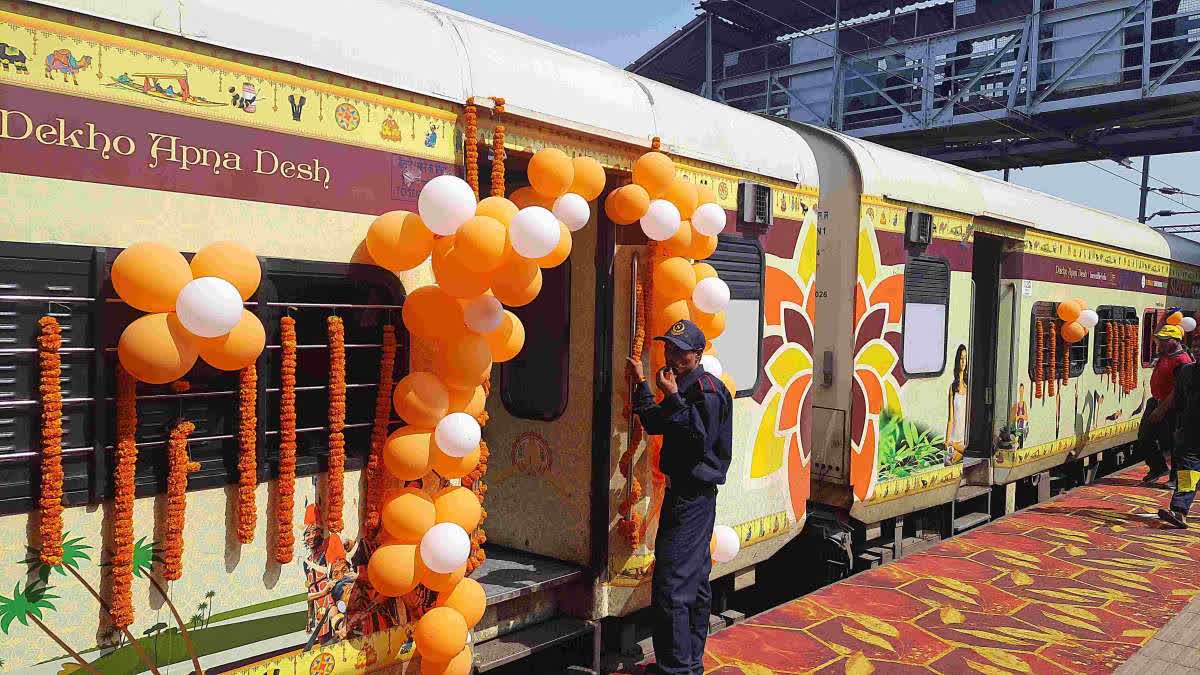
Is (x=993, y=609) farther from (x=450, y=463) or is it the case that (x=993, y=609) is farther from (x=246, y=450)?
(x=246, y=450)

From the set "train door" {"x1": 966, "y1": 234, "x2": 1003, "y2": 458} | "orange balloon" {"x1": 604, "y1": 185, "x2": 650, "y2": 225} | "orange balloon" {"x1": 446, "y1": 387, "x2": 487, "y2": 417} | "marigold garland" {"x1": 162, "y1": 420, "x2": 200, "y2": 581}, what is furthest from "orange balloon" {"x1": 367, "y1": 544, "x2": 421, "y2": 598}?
"train door" {"x1": 966, "y1": 234, "x2": 1003, "y2": 458}

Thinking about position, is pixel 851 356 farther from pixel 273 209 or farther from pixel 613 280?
pixel 273 209

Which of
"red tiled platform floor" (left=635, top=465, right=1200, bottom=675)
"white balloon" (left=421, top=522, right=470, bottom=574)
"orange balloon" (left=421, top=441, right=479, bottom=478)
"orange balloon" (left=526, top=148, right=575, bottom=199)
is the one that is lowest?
"red tiled platform floor" (left=635, top=465, right=1200, bottom=675)

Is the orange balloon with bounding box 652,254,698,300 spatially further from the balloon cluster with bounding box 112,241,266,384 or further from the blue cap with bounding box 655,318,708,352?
the balloon cluster with bounding box 112,241,266,384

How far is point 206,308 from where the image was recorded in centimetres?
231

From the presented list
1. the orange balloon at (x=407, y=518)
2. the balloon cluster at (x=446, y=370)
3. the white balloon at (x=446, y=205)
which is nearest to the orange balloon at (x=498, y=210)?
the balloon cluster at (x=446, y=370)

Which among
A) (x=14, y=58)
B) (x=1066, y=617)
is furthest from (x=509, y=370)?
(x=1066, y=617)

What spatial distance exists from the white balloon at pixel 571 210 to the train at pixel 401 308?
325 millimetres

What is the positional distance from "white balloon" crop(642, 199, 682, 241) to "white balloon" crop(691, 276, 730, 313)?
1.12ft

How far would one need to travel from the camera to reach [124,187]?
246 cm

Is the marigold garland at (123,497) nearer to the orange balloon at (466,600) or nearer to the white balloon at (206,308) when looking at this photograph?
the white balloon at (206,308)

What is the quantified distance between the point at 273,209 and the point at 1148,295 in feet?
37.2

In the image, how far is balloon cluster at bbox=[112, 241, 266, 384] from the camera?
2.32m

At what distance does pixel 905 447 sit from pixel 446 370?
14.4 ft
